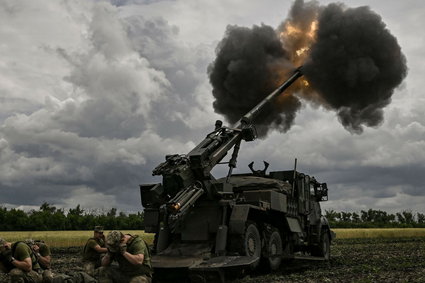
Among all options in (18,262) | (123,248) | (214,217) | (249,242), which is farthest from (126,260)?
(249,242)

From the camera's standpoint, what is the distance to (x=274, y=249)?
45.4 ft

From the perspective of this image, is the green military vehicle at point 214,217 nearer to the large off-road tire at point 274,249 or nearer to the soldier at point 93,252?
the large off-road tire at point 274,249

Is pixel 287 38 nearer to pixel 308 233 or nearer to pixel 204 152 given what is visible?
pixel 308 233

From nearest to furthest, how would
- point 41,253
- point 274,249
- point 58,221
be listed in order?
1. point 41,253
2. point 274,249
3. point 58,221

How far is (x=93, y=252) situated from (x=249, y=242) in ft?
13.6

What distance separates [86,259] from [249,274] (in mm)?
4931

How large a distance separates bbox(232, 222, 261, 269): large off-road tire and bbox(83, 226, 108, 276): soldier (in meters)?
3.43

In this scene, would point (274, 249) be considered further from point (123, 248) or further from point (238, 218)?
point (123, 248)

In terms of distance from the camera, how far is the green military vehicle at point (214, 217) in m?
11.4

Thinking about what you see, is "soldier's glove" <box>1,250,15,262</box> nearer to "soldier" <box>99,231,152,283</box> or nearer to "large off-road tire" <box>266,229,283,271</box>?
"soldier" <box>99,231,152,283</box>

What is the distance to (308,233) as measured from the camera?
16859mm

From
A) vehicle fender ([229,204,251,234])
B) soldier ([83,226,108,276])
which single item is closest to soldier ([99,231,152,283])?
soldier ([83,226,108,276])

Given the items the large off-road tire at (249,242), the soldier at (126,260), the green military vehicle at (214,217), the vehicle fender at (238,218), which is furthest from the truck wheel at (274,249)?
the soldier at (126,260)

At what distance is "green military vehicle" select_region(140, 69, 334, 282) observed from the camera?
1144cm
